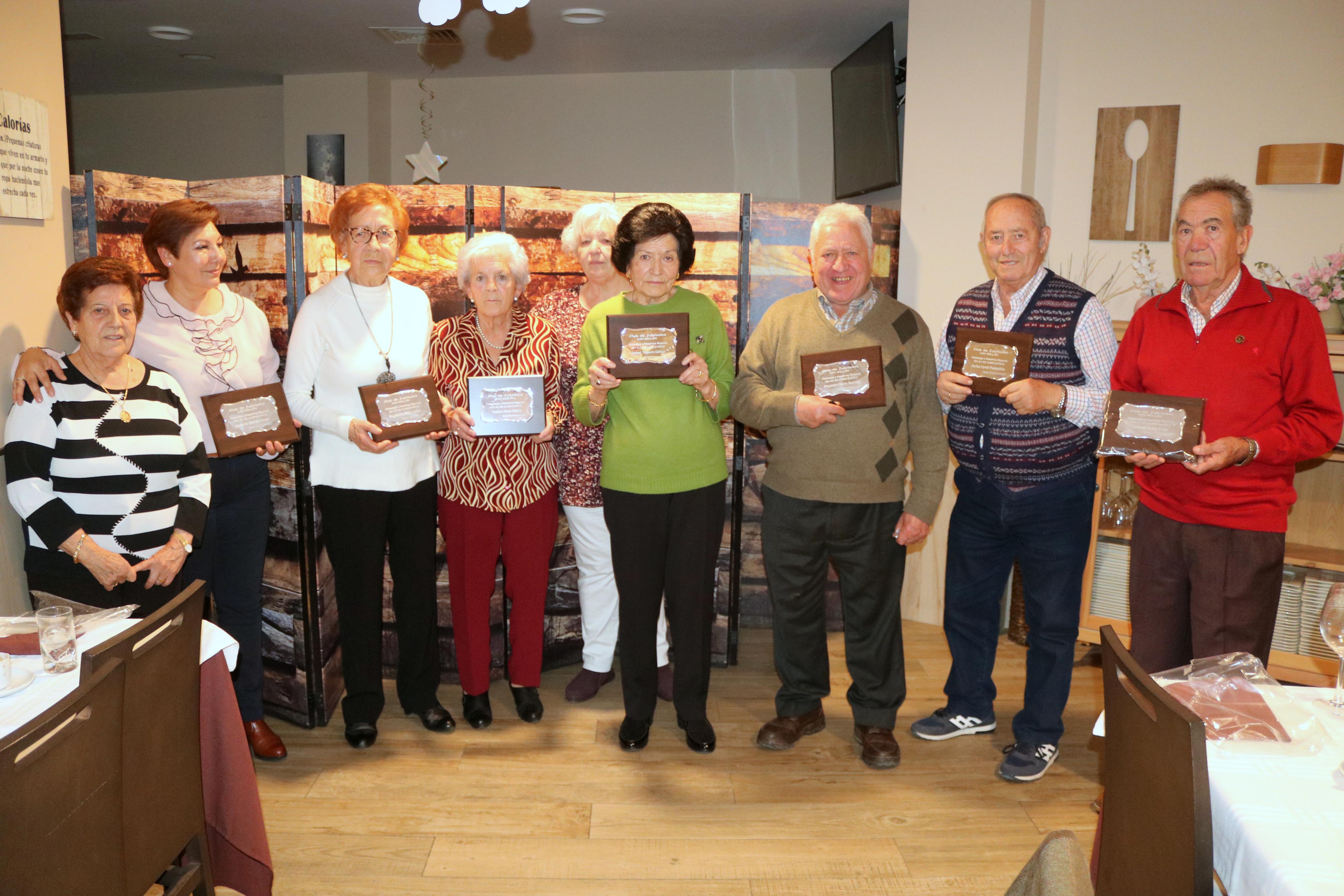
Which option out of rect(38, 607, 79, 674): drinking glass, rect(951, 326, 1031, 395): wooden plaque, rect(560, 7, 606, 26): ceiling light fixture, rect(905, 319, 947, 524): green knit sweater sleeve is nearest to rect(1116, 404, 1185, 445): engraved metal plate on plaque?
rect(951, 326, 1031, 395): wooden plaque

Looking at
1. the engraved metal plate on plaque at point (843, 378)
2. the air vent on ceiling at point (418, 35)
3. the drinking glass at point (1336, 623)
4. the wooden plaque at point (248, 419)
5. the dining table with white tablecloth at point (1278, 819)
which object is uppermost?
the air vent on ceiling at point (418, 35)

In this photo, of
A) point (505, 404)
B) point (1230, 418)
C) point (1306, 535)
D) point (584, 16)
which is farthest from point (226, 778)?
point (584, 16)

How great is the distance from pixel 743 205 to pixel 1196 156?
1892mm

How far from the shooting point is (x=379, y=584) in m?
3.08

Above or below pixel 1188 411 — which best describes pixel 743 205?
above

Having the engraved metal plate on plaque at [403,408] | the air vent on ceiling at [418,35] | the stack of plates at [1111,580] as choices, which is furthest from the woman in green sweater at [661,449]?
the air vent on ceiling at [418,35]

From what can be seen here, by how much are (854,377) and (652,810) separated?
55.6 inches

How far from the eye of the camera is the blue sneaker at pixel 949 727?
10.6 feet

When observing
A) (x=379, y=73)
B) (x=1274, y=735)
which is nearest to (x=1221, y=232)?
(x=1274, y=735)

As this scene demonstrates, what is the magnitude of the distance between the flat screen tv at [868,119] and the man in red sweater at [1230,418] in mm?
2722

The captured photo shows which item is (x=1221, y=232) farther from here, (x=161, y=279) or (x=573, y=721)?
(x=161, y=279)

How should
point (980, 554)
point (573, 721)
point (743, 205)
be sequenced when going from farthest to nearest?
point (743, 205), point (573, 721), point (980, 554)

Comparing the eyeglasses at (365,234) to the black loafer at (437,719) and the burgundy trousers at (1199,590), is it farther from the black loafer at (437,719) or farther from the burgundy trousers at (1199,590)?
the burgundy trousers at (1199,590)

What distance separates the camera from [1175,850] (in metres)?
1.32
